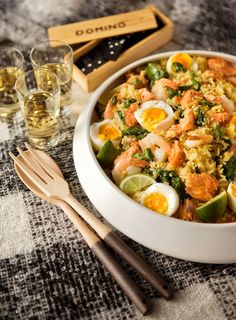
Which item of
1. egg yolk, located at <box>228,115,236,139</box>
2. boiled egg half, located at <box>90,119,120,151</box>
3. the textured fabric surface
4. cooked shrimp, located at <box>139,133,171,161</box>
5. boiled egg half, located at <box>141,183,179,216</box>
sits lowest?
the textured fabric surface

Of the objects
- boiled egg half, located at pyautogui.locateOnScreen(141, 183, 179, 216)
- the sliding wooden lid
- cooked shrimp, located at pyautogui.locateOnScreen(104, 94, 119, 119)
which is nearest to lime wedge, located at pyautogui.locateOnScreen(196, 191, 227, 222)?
boiled egg half, located at pyautogui.locateOnScreen(141, 183, 179, 216)

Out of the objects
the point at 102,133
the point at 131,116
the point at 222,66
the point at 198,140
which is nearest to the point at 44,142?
the point at 102,133

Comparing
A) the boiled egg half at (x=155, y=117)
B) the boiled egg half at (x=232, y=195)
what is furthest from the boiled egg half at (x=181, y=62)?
the boiled egg half at (x=232, y=195)

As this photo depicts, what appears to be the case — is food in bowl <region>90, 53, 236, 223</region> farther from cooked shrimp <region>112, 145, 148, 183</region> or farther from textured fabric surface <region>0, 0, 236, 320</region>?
textured fabric surface <region>0, 0, 236, 320</region>

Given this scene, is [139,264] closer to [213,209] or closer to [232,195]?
[213,209]

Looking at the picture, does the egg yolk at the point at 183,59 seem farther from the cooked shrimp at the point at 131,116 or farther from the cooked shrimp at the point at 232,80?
the cooked shrimp at the point at 131,116

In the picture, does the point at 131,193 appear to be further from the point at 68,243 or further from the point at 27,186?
the point at 27,186
